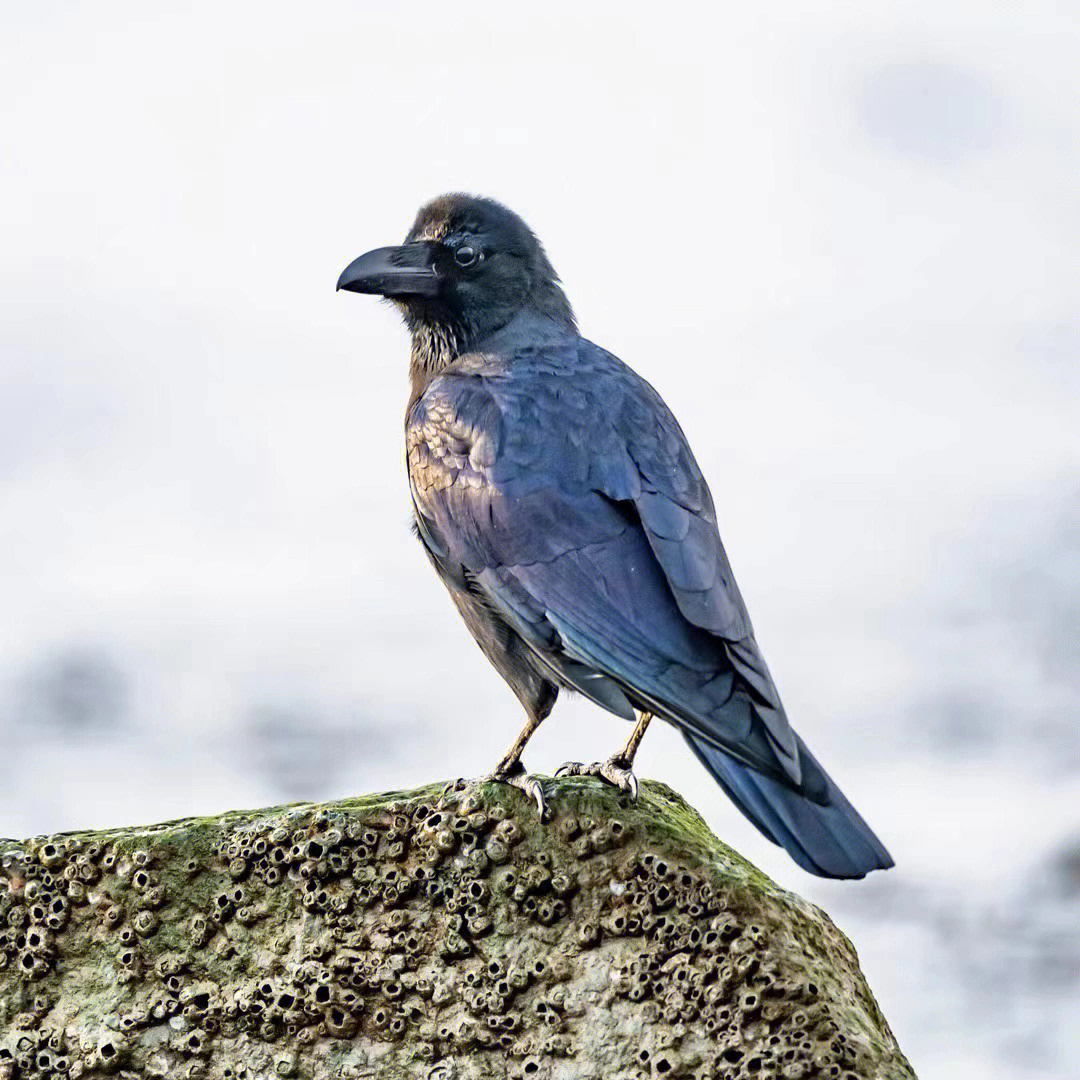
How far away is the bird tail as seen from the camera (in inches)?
161

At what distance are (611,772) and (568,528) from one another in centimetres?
76

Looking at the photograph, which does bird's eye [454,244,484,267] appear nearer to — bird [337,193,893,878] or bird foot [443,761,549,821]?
bird [337,193,893,878]

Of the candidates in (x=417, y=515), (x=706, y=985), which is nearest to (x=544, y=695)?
(x=417, y=515)

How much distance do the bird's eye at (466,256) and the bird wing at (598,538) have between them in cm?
57

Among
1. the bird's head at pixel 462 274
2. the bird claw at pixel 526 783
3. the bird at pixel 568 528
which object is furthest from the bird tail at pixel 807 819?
the bird's head at pixel 462 274

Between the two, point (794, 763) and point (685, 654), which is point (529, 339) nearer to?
point (685, 654)

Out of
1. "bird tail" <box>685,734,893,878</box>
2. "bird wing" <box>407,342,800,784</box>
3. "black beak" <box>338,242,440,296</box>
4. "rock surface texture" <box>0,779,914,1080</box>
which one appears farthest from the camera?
"black beak" <box>338,242,440,296</box>

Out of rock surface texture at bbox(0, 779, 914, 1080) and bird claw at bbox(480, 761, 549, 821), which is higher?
bird claw at bbox(480, 761, 549, 821)

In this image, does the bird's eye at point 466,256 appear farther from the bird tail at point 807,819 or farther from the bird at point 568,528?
the bird tail at point 807,819

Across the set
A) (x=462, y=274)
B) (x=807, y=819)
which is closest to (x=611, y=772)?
(x=807, y=819)

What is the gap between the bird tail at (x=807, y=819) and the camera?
409 cm

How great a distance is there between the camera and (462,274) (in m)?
5.90

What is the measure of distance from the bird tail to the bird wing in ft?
0.14

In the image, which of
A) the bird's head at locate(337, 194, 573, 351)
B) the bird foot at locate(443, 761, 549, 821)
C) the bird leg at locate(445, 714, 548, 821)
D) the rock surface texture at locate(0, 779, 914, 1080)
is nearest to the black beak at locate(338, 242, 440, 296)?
the bird's head at locate(337, 194, 573, 351)
